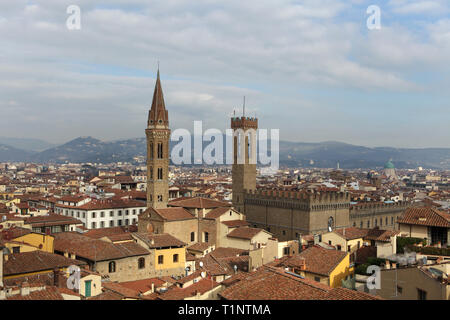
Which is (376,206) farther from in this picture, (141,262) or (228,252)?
(141,262)

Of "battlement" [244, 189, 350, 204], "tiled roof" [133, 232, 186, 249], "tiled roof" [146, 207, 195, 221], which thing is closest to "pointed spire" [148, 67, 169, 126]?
"tiled roof" [146, 207, 195, 221]

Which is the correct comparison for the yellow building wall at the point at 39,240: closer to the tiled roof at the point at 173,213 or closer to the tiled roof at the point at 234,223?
the tiled roof at the point at 173,213

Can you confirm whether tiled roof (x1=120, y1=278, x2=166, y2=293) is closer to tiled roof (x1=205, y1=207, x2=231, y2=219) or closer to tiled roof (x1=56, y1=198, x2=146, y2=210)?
tiled roof (x1=205, y1=207, x2=231, y2=219)

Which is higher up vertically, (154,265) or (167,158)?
(167,158)
